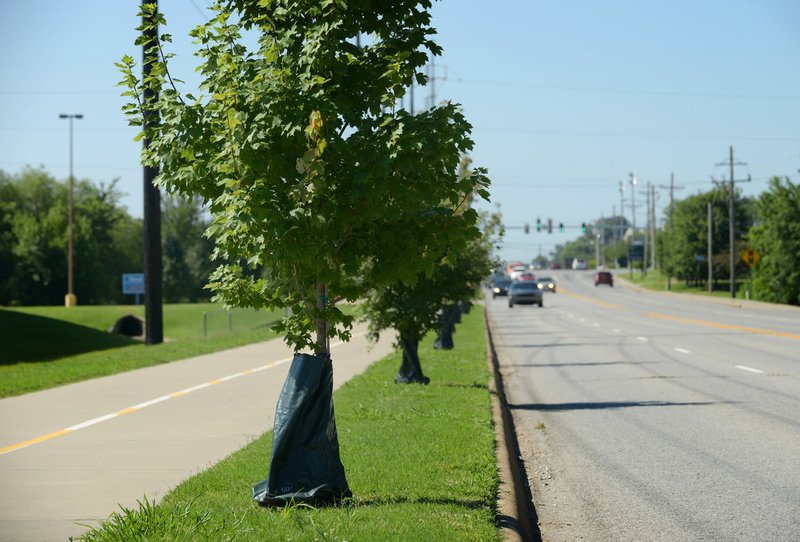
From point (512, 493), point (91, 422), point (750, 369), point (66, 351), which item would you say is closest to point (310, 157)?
point (512, 493)

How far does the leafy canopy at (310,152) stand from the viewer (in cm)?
816

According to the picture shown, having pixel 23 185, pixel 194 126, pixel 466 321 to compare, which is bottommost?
pixel 466 321

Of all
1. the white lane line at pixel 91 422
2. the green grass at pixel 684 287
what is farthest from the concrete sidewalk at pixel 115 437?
the green grass at pixel 684 287

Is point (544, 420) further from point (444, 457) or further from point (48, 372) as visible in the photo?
point (48, 372)

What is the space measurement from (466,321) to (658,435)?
36.5m

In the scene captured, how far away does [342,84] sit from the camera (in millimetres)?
8703

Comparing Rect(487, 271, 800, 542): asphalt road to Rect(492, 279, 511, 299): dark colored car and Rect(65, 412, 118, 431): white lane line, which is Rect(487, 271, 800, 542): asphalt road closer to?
Rect(65, 412, 118, 431): white lane line

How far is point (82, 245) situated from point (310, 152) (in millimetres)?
88739

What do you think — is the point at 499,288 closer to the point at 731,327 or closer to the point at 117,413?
the point at 731,327

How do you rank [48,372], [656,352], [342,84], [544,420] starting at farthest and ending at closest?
[656,352] → [48,372] → [544,420] → [342,84]

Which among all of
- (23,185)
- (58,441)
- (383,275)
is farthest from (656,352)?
(23,185)

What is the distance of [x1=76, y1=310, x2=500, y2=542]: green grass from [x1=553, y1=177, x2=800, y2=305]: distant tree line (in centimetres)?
5819

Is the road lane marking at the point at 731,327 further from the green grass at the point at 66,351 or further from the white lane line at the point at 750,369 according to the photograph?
the green grass at the point at 66,351

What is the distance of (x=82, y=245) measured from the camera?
93375mm
